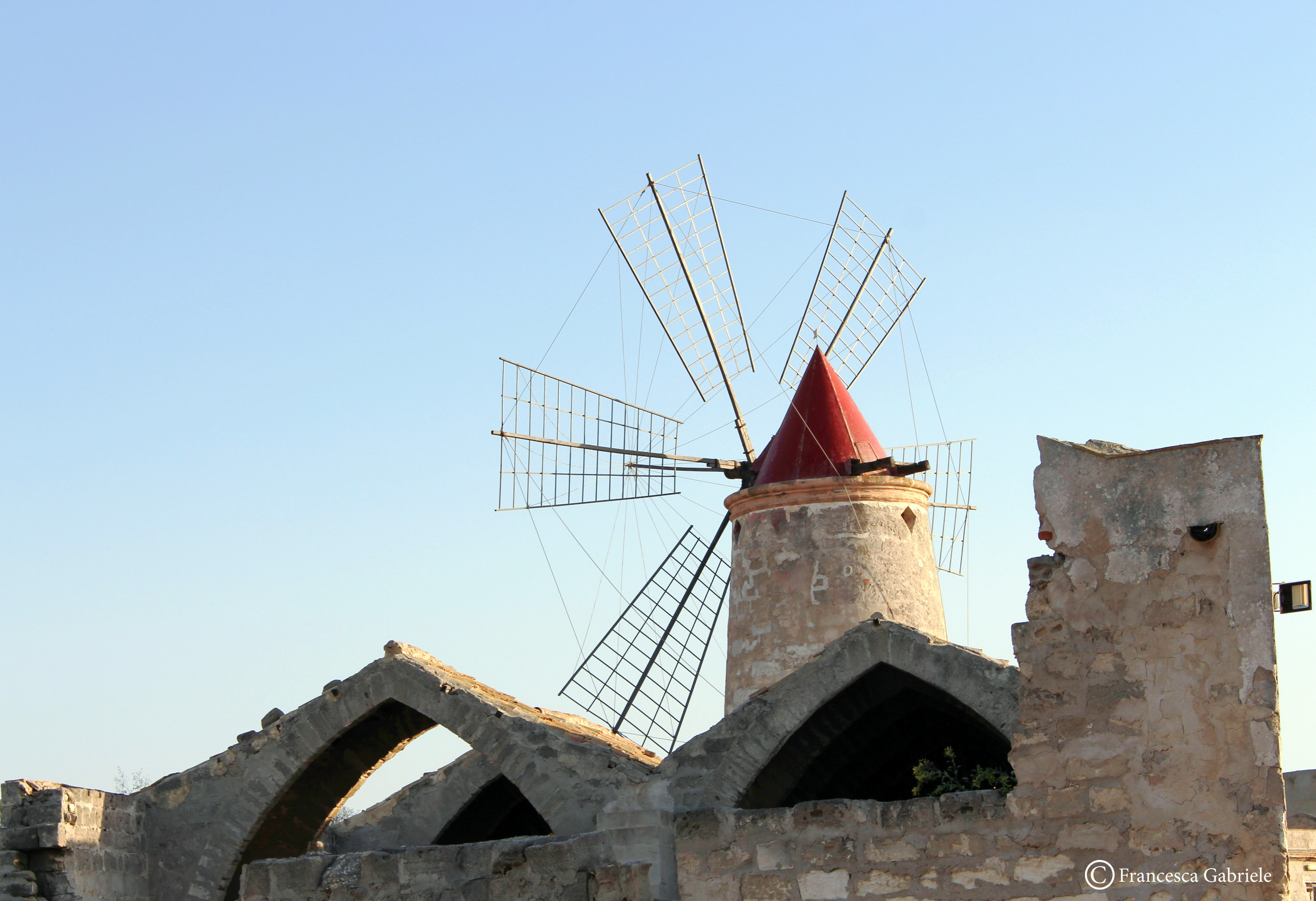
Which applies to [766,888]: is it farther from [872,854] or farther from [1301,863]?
[1301,863]

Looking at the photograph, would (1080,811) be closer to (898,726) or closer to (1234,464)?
(1234,464)

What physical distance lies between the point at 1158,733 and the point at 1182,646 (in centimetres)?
34

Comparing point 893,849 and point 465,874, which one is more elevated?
point 893,849

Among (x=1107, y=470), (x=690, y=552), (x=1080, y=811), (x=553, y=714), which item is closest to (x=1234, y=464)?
(x=1107, y=470)

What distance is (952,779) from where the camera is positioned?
786 centimetres

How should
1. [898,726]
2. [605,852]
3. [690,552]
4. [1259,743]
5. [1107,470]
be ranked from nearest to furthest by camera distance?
[1259,743] < [1107,470] < [605,852] < [898,726] < [690,552]

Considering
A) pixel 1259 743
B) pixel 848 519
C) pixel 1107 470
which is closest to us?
pixel 1259 743

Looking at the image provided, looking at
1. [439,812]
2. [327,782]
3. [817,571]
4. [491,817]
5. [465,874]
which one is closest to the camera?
[465,874]

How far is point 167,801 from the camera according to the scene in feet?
31.4

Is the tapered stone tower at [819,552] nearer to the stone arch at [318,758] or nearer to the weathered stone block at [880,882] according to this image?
the stone arch at [318,758]

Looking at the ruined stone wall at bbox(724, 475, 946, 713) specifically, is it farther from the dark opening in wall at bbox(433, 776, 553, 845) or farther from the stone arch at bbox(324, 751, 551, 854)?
the stone arch at bbox(324, 751, 551, 854)

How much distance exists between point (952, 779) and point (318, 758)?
3707mm

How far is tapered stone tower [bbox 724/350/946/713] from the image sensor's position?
443 inches

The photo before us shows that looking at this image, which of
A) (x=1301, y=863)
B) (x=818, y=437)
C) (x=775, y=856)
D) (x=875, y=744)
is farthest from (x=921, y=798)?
(x=818, y=437)
